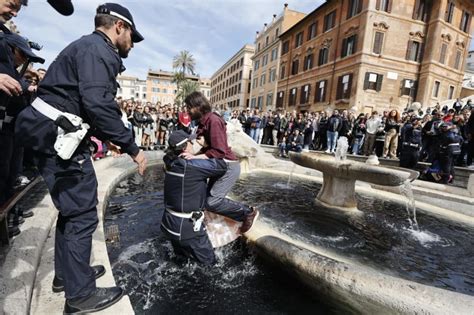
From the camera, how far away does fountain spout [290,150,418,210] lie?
441cm

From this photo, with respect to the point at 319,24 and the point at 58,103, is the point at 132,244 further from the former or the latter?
the point at 319,24

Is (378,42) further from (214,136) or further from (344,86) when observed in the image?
(214,136)

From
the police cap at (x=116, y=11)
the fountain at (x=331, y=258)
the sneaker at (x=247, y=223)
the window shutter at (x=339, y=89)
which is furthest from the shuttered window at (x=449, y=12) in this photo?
the police cap at (x=116, y=11)

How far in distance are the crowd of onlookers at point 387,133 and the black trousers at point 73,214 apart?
29.3 feet

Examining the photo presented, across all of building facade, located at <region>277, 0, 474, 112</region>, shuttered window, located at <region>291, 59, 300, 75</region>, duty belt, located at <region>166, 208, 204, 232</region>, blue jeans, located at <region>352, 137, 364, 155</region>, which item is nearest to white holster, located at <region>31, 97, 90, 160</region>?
duty belt, located at <region>166, 208, 204, 232</region>

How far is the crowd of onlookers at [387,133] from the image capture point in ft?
A: 26.7

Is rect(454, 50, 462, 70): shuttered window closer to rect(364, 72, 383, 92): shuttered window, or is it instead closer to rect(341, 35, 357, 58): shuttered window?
rect(364, 72, 383, 92): shuttered window

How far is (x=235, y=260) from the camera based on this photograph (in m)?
3.14

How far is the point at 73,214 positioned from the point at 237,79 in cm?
6430

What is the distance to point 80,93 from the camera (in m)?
1.81

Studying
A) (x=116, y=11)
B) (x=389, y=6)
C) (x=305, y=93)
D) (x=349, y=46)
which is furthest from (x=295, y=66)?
(x=116, y=11)

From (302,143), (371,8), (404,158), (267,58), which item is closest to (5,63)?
(404,158)

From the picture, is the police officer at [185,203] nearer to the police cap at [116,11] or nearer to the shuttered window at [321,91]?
the police cap at [116,11]

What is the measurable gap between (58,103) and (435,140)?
1035 cm
